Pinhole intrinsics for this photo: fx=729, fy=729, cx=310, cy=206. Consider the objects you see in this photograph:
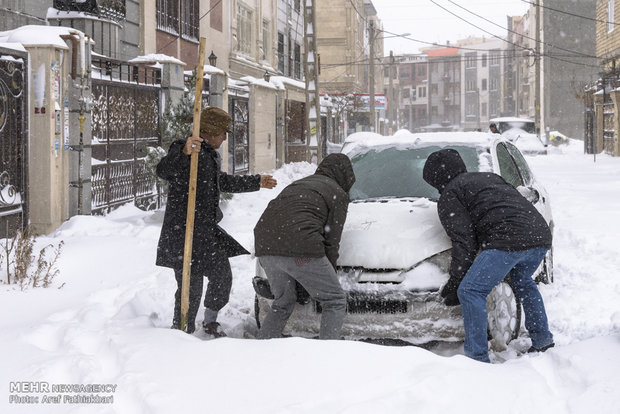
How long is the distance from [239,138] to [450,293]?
17.7 metres

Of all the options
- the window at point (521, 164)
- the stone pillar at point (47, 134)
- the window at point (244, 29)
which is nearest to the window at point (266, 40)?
the window at point (244, 29)

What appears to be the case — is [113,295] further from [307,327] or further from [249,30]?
[249,30]

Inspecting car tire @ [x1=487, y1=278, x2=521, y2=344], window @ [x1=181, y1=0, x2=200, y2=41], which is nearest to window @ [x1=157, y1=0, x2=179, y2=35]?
window @ [x1=181, y1=0, x2=200, y2=41]

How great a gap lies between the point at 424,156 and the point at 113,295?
319cm

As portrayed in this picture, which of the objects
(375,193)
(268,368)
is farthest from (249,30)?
(268,368)

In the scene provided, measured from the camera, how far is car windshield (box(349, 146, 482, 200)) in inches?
246

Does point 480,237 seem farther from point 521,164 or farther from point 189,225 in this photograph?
point 521,164

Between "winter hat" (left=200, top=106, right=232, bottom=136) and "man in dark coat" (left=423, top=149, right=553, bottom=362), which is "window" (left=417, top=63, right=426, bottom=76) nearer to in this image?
"winter hat" (left=200, top=106, right=232, bottom=136)

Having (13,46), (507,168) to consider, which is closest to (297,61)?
(13,46)

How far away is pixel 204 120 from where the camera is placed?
5.31m

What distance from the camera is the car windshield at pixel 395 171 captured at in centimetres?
624

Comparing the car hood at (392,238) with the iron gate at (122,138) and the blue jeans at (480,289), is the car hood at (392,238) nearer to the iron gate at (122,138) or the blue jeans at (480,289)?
the blue jeans at (480,289)

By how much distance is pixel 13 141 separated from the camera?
9.77 metres

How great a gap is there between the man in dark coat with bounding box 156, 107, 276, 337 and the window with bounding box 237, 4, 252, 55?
22725 mm
